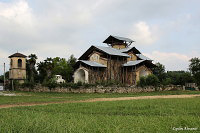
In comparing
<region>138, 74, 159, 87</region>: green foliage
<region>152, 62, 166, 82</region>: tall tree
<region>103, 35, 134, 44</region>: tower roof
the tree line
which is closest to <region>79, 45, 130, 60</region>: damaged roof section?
<region>103, 35, 134, 44</region>: tower roof

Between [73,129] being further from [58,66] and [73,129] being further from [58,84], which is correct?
[58,66]

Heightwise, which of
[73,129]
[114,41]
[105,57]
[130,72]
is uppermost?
[114,41]

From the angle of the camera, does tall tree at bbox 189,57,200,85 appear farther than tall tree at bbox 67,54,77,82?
No

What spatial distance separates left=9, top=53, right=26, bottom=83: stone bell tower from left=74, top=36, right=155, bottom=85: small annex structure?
1607 centimetres

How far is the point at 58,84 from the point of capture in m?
43.4

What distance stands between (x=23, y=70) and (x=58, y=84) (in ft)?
69.8

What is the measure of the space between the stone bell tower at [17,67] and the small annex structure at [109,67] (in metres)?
16.1

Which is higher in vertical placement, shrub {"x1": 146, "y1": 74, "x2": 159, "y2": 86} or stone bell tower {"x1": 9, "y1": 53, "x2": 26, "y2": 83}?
stone bell tower {"x1": 9, "y1": 53, "x2": 26, "y2": 83}

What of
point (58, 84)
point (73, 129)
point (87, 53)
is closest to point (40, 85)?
point (58, 84)

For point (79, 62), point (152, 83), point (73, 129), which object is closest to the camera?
point (73, 129)

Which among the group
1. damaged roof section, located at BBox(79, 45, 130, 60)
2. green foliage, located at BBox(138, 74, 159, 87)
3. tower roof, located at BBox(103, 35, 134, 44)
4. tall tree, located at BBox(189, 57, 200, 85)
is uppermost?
tower roof, located at BBox(103, 35, 134, 44)

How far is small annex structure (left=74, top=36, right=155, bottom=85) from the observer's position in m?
49.5

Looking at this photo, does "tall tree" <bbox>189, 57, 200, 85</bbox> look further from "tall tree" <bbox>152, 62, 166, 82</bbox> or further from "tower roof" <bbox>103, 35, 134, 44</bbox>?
"tower roof" <bbox>103, 35, 134, 44</bbox>

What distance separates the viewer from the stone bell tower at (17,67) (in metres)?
59.6
